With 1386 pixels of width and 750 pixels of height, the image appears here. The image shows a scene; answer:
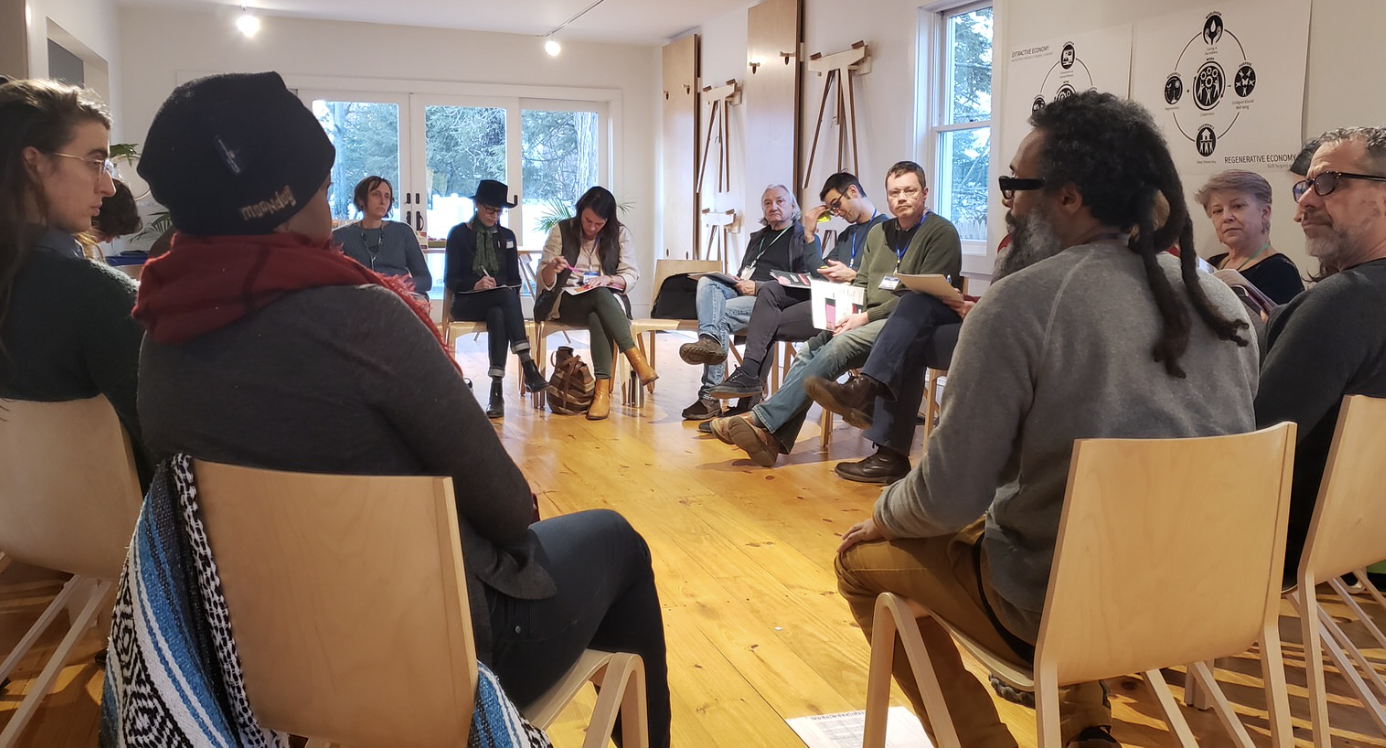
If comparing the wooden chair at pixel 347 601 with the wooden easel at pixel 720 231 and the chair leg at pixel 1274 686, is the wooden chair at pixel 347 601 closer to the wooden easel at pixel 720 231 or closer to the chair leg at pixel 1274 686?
the chair leg at pixel 1274 686

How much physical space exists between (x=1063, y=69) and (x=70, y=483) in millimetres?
4544

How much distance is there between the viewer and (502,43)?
394 inches

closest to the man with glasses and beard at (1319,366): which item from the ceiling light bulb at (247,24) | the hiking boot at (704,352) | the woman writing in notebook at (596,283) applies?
the hiking boot at (704,352)

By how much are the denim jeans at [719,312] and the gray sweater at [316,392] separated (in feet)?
13.5

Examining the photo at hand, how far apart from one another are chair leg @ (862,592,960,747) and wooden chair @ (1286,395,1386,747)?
60 cm

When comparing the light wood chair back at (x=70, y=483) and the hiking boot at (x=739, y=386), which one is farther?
the hiking boot at (x=739, y=386)

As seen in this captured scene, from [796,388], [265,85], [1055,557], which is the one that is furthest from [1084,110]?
[796,388]

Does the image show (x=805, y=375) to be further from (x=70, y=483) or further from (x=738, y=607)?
(x=70, y=483)

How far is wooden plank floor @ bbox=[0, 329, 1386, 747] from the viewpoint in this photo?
2.11 m

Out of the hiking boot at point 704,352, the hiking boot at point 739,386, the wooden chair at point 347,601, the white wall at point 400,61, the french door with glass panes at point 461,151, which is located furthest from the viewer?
the french door with glass panes at point 461,151

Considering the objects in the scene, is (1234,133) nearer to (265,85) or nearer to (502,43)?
(265,85)

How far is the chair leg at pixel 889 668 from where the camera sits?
151cm

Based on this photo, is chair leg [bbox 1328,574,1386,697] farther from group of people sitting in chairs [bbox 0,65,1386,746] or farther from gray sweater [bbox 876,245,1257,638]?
gray sweater [bbox 876,245,1257,638]

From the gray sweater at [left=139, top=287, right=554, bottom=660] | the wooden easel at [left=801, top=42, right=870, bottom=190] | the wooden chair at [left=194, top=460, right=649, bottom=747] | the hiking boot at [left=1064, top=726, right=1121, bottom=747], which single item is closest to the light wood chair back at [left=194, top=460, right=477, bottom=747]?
the wooden chair at [left=194, top=460, right=649, bottom=747]
